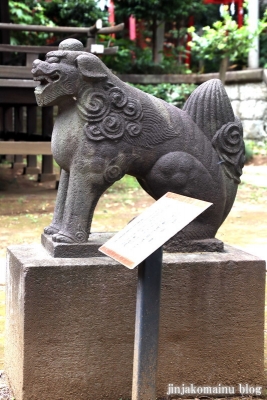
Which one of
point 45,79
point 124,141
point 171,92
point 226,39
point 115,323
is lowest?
point 115,323

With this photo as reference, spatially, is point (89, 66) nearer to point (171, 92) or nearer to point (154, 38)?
point (171, 92)

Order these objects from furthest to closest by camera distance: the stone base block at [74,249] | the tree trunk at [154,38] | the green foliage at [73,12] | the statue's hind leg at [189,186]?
the tree trunk at [154,38] < the green foliage at [73,12] < the statue's hind leg at [189,186] < the stone base block at [74,249]

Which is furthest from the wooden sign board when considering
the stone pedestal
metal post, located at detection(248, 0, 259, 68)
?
metal post, located at detection(248, 0, 259, 68)

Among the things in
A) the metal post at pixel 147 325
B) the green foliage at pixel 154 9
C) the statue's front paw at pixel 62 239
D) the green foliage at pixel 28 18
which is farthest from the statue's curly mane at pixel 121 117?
the green foliage at pixel 154 9

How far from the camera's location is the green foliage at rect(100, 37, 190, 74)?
17.2 m

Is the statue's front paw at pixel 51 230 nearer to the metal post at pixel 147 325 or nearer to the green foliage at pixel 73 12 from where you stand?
the metal post at pixel 147 325

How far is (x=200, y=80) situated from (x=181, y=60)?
8.76 ft

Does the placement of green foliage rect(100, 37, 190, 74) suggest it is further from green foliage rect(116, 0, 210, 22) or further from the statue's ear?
the statue's ear

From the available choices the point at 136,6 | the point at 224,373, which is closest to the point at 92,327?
the point at 224,373

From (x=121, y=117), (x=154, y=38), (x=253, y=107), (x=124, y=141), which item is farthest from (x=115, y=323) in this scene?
(x=154, y=38)

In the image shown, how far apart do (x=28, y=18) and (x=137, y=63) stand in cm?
399

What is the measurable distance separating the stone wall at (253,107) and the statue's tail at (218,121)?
1253 cm

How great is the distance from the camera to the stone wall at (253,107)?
51.9 ft

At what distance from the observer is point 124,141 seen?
326 centimetres
